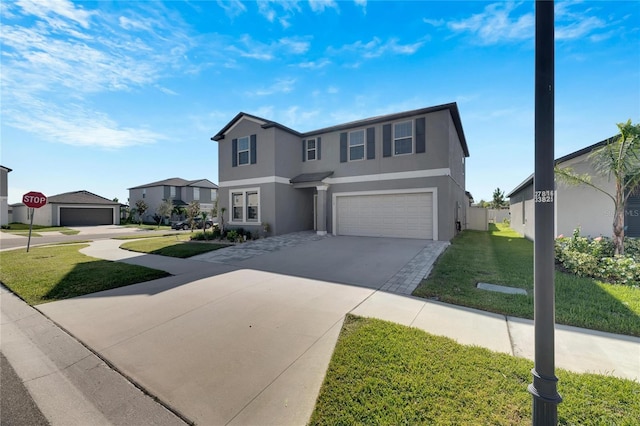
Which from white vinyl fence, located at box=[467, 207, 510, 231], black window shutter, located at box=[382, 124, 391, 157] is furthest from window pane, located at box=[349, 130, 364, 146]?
white vinyl fence, located at box=[467, 207, 510, 231]

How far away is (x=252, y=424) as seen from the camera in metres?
2.37

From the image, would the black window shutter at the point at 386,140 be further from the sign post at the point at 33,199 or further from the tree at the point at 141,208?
the tree at the point at 141,208

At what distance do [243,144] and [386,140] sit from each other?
8.87 metres

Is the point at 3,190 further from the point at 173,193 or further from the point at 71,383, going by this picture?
the point at 71,383

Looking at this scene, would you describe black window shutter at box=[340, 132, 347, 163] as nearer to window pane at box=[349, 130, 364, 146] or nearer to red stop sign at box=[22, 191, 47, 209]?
window pane at box=[349, 130, 364, 146]

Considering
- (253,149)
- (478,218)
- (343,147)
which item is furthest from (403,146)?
(478,218)

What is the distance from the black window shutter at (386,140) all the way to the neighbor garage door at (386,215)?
7.43 feet

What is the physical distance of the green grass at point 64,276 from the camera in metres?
6.29

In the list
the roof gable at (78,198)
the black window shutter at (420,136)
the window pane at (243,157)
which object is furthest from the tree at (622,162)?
the roof gable at (78,198)

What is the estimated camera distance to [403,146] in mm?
13672

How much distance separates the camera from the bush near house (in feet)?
20.9

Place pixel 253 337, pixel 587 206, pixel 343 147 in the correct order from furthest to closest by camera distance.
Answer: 1. pixel 343 147
2. pixel 587 206
3. pixel 253 337

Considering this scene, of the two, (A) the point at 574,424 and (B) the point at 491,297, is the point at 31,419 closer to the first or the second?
(A) the point at 574,424

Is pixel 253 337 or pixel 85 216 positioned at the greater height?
pixel 85 216
